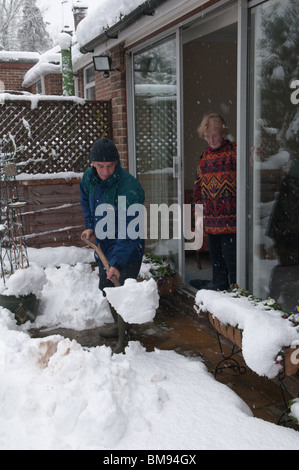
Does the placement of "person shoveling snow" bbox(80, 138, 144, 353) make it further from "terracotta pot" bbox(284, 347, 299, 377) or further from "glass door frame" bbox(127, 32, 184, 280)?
"terracotta pot" bbox(284, 347, 299, 377)

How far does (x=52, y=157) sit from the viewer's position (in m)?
7.12

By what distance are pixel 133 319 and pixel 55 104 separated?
4.58 metres

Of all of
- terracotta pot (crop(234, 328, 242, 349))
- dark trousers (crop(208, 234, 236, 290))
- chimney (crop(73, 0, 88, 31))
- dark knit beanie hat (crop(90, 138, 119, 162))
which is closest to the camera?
terracotta pot (crop(234, 328, 242, 349))

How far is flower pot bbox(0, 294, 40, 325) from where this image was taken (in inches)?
188

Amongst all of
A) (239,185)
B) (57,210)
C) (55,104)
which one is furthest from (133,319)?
(55,104)

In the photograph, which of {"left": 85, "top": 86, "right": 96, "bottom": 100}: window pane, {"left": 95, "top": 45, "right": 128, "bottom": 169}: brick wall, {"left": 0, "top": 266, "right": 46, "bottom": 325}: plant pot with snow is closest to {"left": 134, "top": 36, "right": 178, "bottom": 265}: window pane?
{"left": 95, "top": 45, "right": 128, "bottom": 169}: brick wall

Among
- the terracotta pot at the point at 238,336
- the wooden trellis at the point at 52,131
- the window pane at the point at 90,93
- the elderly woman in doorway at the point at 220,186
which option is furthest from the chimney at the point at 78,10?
the terracotta pot at the point at 238,336

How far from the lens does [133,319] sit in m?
3.44

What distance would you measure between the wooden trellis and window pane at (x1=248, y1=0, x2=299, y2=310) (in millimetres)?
3583

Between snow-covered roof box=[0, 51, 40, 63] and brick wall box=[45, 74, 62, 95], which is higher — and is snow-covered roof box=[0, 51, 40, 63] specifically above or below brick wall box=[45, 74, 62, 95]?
above

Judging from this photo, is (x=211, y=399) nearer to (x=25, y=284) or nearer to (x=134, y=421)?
(x=134, y=421)

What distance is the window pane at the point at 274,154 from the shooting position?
3584mm

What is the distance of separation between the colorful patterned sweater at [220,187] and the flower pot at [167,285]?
0.93m

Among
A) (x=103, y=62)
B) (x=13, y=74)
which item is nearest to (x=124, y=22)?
(x=103, y=62)
